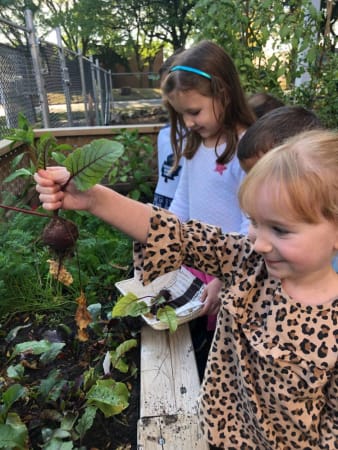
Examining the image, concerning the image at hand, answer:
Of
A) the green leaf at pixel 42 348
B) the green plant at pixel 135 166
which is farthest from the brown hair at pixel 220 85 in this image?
the green plant at pixel 135 166

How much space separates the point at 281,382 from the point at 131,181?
2897 mm

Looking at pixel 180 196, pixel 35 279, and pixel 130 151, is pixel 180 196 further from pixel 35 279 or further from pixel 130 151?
pixel 130 151

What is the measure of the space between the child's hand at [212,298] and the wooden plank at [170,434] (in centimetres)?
47

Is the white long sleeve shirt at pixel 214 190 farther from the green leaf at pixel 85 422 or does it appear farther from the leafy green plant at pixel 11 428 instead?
the leafy green plant at pixel 11 428

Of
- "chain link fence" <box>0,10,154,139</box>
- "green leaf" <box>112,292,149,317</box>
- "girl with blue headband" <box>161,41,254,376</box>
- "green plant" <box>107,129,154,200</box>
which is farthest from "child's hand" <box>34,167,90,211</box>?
"green plant" <box>107,129,154,200</box>

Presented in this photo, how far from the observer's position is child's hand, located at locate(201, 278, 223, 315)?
167 cm

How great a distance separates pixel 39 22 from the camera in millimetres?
23156

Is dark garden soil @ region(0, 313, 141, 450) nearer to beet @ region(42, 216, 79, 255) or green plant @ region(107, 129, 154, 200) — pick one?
beet @ region(42, 216, 79, 255)

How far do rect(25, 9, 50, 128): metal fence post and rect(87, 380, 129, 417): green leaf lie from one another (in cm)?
336

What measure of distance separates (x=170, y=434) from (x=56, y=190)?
92 centimetres

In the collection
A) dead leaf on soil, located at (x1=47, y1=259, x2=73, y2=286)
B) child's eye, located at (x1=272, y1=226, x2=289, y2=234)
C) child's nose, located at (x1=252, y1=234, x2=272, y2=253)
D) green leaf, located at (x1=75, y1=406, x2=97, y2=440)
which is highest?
child's eye, located at (x1=272, y1=226, x2=289, y2=234)

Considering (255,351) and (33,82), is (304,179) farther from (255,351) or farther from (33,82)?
(33,82)

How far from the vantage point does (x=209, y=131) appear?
1.95 m

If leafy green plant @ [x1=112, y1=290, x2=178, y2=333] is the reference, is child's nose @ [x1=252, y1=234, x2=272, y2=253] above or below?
above
